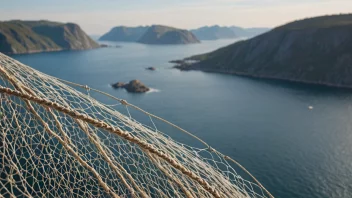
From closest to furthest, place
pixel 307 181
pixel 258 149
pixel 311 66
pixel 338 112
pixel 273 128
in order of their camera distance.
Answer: pixel 307 181, pixel 258 149, pixel 273 128, pixel 338 112, pixel 311 66

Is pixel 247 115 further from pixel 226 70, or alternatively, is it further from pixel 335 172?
pixel 226 70

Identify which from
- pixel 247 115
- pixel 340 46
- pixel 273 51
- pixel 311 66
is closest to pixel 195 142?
pixel 247 115

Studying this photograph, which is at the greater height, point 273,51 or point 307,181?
point 273,51

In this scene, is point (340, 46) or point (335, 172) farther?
point (340, 46)

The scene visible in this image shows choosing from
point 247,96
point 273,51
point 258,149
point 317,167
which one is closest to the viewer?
point 317,167

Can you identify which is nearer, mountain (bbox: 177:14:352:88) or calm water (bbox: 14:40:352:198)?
calm water (bbox: 14:40:352:198)
